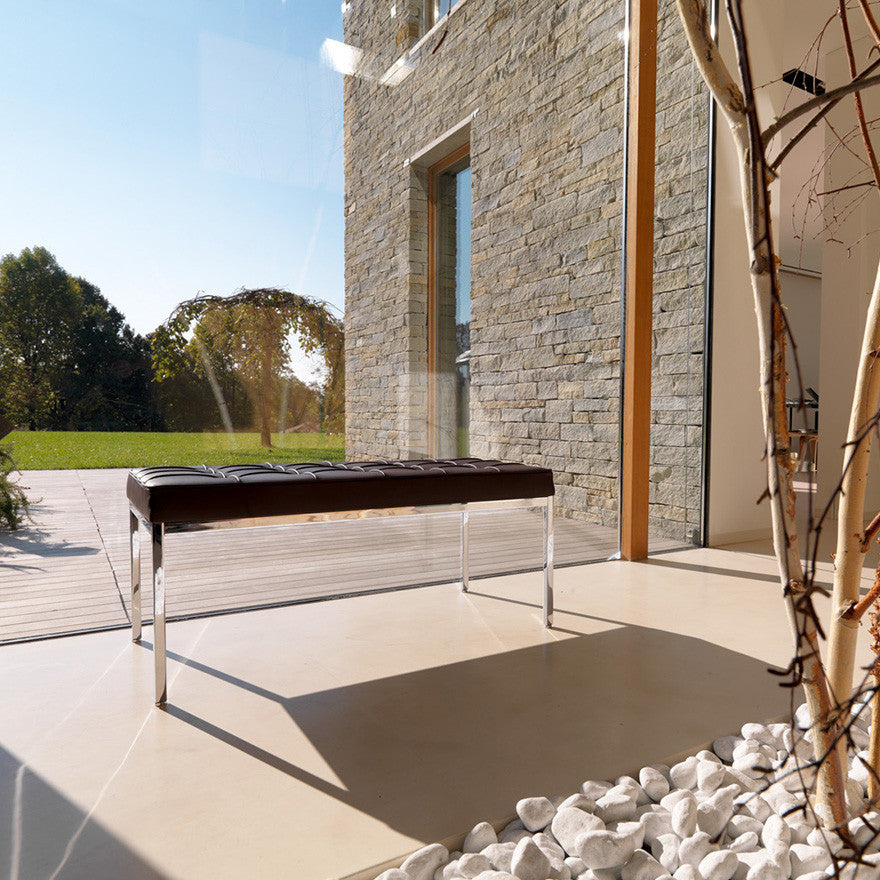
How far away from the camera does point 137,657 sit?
199 cm

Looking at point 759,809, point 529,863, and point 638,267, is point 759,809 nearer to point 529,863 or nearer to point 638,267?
point 529,863

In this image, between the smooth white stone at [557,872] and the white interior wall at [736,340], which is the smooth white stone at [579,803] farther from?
the white interior wall at [736,340]

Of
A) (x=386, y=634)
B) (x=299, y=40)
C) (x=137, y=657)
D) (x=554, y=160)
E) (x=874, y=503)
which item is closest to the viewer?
(x=137, y=657)

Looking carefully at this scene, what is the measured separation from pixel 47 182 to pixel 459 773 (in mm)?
1922

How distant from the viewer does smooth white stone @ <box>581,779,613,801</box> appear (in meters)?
1.28

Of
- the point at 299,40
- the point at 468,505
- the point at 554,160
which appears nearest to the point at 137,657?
the point at 468,505

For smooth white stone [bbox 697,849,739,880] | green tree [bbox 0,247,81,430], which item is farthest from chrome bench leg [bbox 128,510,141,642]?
smooth white stone [bbox 697,849,739,880]

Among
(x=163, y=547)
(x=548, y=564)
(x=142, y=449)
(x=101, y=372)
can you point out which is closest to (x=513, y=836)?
(x=163, y=547)

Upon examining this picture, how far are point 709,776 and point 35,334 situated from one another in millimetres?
2046

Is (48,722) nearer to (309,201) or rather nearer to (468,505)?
(468,505)

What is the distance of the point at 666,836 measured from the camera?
115cm

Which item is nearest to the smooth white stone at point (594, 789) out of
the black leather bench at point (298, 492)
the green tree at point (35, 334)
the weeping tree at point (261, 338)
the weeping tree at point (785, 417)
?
the weeping tree at point (785, 417)

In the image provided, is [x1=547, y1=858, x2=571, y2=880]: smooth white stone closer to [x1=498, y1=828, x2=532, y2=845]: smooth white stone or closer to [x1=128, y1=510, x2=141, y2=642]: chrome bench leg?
[x1=498, y1=828, x2=532, y2=845]: smooth white stone

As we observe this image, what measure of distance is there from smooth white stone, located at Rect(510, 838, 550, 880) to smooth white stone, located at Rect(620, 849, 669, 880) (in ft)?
0.40
